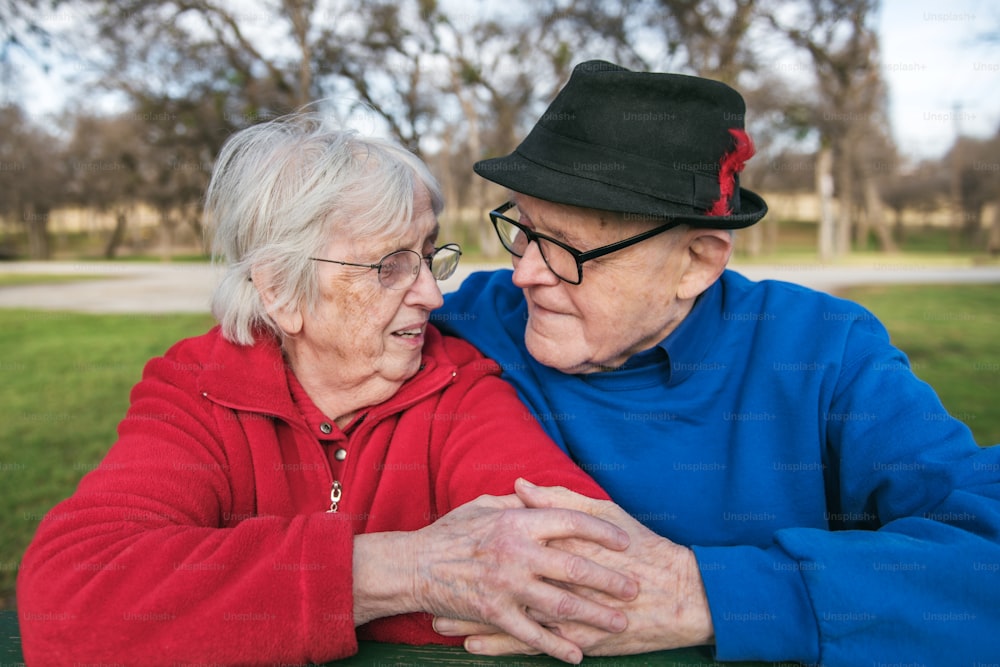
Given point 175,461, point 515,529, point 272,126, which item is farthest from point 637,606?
point 272,126

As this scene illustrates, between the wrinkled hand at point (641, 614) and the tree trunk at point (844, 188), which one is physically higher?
the tree trunk at point (844, 188)

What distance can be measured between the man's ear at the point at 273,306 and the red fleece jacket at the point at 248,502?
4.1 inches

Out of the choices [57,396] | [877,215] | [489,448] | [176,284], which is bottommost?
[57,396]

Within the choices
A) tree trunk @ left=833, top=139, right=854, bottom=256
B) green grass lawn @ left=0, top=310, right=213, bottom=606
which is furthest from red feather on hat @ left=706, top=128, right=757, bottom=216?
tree trunk @ left=833, top=139, right=854, bottom=256

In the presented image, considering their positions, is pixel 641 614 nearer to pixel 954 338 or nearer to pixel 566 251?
pixel 566 251

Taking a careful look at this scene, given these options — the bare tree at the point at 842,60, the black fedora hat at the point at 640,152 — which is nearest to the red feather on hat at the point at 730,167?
the black fedora hat at the point at 640,152

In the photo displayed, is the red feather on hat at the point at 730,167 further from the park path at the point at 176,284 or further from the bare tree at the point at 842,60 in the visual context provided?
the bare tree at the point at 842,60

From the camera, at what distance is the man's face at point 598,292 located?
199cm

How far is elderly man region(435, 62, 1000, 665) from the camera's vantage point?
1.69m

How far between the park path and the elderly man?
8218 millimetres

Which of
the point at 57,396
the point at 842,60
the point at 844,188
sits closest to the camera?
the point at 57,396

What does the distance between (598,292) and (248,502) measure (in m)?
1.10

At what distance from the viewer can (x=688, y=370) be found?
2.11m

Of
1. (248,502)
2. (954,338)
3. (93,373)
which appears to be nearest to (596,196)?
(248,502)
